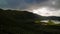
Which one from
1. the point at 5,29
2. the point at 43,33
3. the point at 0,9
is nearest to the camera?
the point at 5,29

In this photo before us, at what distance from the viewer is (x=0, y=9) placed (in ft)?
379

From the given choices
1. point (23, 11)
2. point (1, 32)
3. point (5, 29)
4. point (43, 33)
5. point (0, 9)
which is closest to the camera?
point (1, 32)

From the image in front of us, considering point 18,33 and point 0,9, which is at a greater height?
point 0,9

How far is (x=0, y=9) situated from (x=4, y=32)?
199 ft

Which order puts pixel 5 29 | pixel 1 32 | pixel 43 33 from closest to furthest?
pixel 1 32, pixel 5 29, pixel 43 33

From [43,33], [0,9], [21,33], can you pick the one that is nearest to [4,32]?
[21,33]

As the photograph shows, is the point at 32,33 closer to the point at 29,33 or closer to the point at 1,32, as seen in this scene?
the point at 29,33

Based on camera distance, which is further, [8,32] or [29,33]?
[29,33]

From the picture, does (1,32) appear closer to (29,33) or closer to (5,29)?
(5,29)

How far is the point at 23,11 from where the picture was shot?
146500 mm

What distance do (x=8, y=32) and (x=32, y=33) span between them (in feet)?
28.1

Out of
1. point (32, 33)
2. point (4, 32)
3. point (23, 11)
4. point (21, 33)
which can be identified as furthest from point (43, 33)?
point (23, 11)

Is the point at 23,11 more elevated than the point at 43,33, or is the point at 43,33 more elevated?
the point at 23,11

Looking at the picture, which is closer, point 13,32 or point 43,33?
point 13,32
